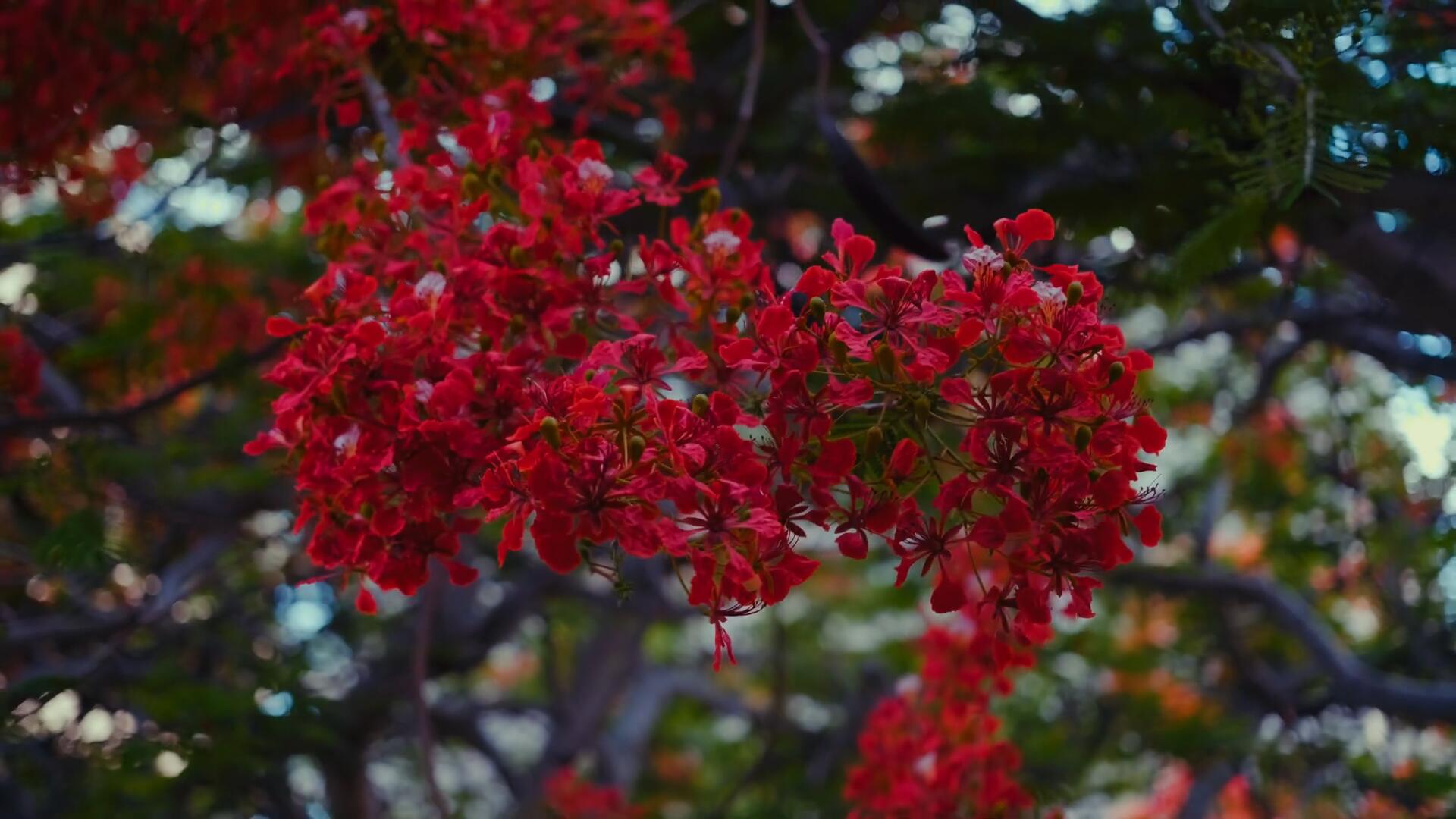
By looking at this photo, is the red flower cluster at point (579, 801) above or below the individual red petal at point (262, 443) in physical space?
below

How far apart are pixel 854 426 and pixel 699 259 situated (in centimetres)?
40

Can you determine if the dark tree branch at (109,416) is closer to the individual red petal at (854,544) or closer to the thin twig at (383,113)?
the thin twig at (383,113)

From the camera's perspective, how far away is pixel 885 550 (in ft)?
15.1

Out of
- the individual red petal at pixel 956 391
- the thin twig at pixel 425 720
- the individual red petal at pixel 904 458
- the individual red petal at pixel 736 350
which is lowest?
the thin twig at pixel 425 720

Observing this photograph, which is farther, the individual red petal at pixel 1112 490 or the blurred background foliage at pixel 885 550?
the blurred background foliage at pixel 885 550

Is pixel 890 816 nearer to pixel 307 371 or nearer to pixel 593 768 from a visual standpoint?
pixel 307 371

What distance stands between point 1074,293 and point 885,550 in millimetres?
3481

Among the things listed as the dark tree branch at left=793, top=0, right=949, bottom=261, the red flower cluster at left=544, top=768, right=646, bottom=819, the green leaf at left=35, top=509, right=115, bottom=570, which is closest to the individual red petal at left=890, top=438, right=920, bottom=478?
the dark tree branch at left=793, top=0, right=949, bottom=261

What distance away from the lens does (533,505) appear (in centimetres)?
119

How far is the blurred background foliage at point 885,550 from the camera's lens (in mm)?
2152

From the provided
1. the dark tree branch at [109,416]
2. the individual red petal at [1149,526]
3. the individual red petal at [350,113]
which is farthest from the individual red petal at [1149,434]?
the dark tree branch at [109,416]

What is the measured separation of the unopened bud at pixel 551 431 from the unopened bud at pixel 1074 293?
0.54 m

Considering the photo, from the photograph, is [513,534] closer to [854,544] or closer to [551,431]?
→ [551,431]

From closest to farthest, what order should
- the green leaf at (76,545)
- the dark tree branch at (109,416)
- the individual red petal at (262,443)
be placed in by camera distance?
the individual red petal at (262,443) < the green leaf at (76,545) < the dark tree branch at (109,416)
